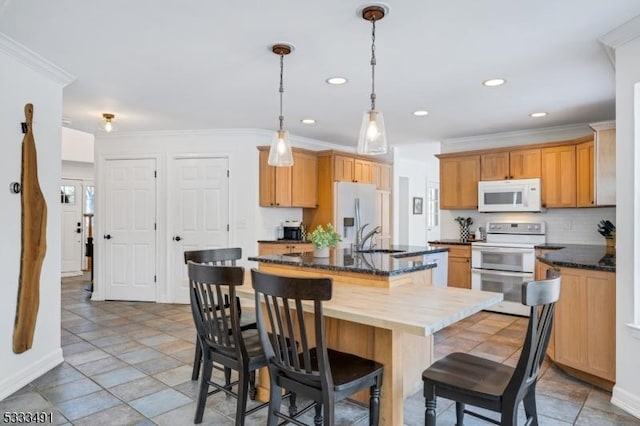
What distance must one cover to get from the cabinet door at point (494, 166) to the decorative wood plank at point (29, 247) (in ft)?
16.6

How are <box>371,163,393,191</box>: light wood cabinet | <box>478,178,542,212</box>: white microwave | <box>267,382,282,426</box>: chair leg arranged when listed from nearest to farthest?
<box>267,382,282,426</box>: chair leg
<box>478,178,542,212</box>: white microwave
<box>371,163,393,191</box>: light wood cabinet

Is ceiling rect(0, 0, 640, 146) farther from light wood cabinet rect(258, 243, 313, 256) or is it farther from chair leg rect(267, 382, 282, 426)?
chair leg rect(267, 382, 282, 426)

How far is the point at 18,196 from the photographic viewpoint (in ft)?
9.23

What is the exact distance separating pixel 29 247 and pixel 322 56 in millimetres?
2499

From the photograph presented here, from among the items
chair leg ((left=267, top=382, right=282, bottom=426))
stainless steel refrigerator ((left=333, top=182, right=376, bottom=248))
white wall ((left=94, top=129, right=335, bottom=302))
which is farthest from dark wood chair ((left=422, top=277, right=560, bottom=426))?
white wall ((left=94, top=129, right=335, bottom=302))

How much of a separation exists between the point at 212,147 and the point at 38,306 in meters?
3.08

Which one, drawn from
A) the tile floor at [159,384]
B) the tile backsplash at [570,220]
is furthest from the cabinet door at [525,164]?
the tile floor at [159,384]

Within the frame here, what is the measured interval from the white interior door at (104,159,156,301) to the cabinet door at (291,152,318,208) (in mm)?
1967

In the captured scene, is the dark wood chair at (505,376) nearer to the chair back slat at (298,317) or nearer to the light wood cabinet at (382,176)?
the chair back slat at (298,317)

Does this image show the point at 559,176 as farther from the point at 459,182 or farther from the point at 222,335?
the point at 222,335

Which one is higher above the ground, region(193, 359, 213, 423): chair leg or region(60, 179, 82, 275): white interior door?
region(60, 179, 82, 275): white interior door

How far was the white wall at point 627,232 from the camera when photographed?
96.2 inches

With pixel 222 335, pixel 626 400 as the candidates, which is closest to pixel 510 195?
pixel 626 400

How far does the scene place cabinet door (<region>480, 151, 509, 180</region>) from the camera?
17.6 ft
